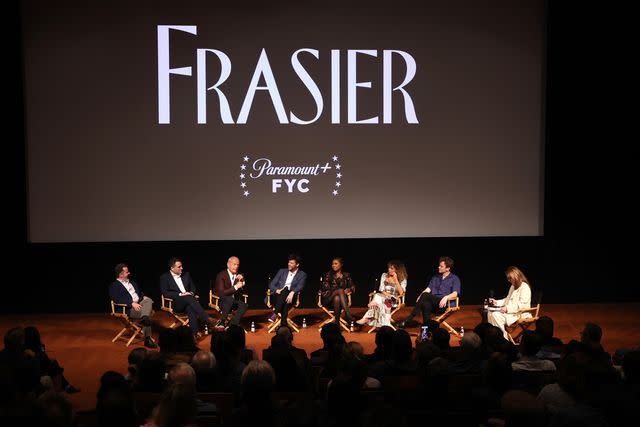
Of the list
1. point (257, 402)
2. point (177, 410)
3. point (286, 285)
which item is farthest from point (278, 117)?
point (177, 410)

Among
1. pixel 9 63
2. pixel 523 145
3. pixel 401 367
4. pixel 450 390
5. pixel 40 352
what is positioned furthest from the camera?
pixel 523 145

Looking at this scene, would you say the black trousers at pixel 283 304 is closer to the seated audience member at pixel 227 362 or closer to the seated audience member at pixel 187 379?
the seated audience member at pixel 227 362

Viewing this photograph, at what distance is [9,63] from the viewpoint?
8.78 metres

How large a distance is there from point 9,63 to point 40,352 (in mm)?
4441

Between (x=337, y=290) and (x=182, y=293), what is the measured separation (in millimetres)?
1730

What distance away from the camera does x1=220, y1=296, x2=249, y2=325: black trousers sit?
829 cm

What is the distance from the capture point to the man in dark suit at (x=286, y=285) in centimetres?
847

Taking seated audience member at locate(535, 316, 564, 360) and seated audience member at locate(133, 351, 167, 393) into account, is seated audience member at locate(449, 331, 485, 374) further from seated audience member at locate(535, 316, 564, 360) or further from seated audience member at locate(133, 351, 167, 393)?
seated audience member at locate(133, 351, 167, 393)

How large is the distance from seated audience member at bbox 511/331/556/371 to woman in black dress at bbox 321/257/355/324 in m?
3.46

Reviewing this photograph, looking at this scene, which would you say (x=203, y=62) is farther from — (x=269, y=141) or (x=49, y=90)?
(x=49, y=90)

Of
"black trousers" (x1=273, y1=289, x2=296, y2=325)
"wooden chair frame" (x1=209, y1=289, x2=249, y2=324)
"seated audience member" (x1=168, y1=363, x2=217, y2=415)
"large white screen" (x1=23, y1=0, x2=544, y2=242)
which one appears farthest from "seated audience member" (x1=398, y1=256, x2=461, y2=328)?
"seated audience member" (x1=168, y1=363, x2=217, y2=415)

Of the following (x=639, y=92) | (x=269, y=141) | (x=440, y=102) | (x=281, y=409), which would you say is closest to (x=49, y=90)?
(x=269, y=141)

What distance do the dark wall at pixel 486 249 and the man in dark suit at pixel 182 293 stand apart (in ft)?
3.38

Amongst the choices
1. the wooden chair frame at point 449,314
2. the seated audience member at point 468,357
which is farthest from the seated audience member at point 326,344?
the wooden chair frame at point 449,314
